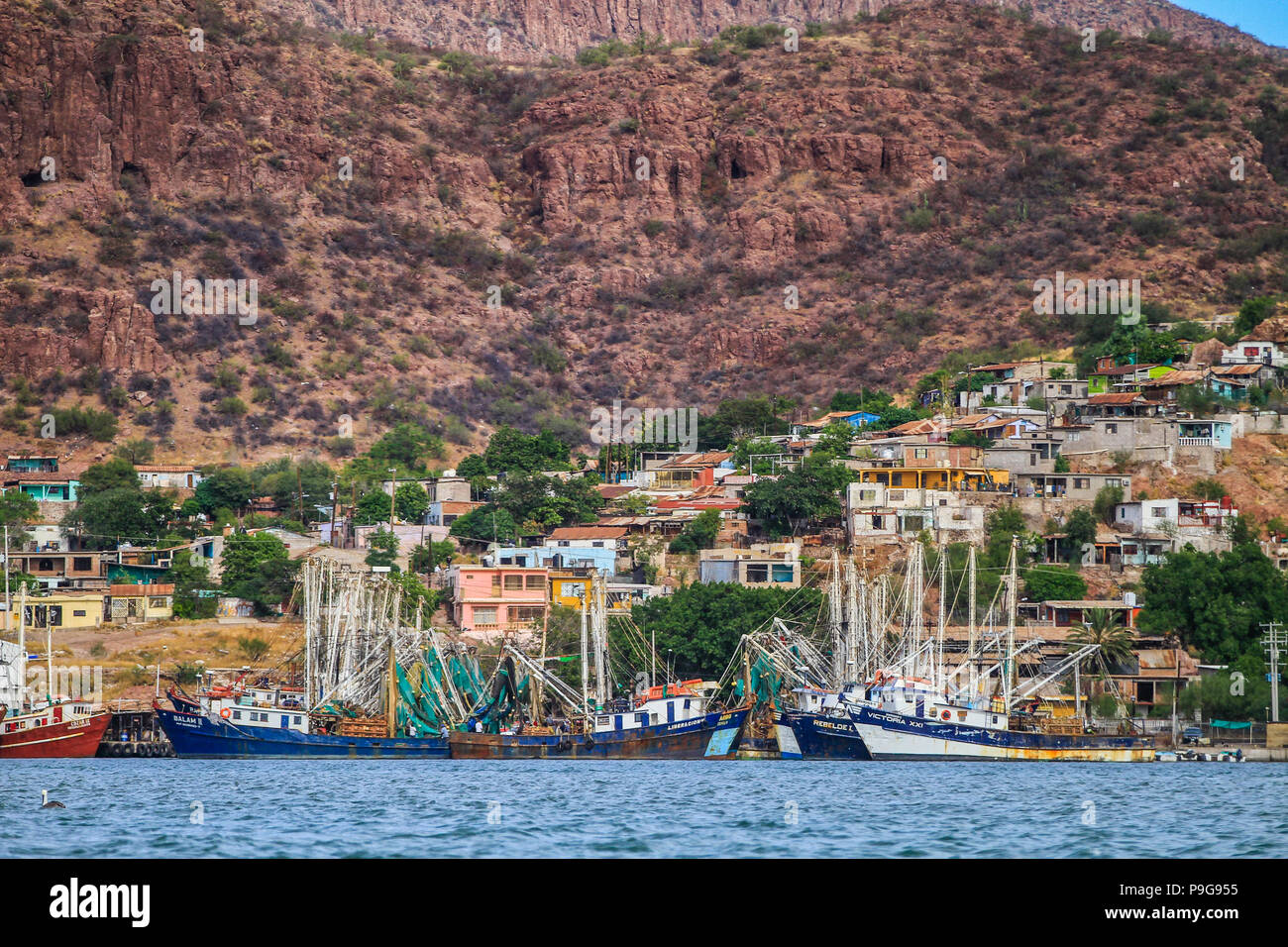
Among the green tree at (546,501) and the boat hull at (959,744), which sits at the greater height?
the green tree at (546,501)

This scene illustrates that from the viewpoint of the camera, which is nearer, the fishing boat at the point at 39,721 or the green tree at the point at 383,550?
the fishing boat at the point at 39,721

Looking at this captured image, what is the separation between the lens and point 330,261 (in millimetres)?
153750

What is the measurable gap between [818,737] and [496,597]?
22.9 metres

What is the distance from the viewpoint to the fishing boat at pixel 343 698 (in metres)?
65.5

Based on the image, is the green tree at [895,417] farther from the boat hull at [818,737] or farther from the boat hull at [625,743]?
the boat hull at [625,743]

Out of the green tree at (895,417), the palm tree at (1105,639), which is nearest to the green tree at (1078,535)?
the palm tree at (1105,639)

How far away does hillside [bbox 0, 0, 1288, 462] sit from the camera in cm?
13688

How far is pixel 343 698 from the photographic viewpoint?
69.3 meters

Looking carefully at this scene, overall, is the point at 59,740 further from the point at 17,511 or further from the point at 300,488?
the point at 300,488

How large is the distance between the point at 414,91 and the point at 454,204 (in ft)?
58.6

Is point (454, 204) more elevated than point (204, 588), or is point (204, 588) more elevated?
point (454, 204)

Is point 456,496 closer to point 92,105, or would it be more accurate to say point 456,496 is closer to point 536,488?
A: point 536,488
